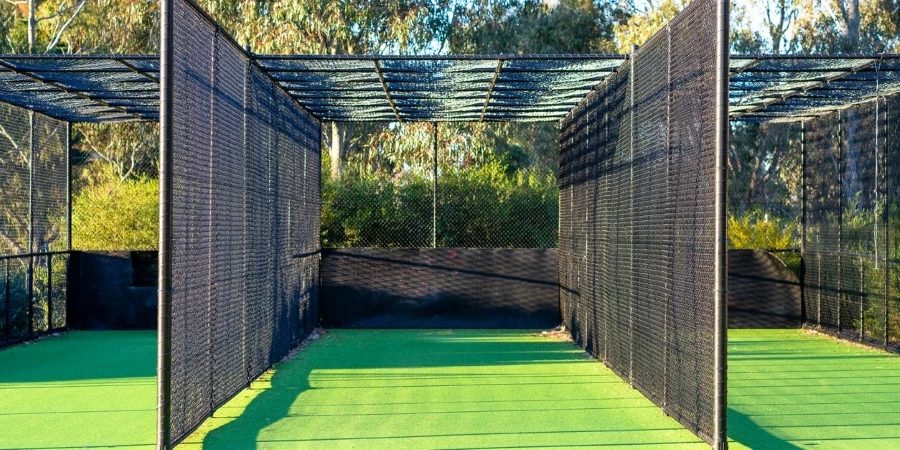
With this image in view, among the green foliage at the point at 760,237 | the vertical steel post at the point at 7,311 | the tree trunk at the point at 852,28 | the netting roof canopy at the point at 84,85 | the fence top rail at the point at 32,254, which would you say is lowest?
the vertical steel post at the point at 7,311

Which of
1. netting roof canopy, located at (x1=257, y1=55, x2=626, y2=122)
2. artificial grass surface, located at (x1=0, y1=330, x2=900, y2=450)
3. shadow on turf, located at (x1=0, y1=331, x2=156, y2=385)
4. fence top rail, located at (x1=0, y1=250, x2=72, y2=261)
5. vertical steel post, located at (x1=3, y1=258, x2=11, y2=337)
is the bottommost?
shadow on turf, located at (x1=0, y1=331, x2=156, y2=385)

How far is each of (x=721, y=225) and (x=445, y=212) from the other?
307 inches

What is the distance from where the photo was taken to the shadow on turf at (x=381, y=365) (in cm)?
607

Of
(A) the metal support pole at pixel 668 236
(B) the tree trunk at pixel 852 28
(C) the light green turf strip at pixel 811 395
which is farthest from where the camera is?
(B) the tree trunk at pixel 852 28

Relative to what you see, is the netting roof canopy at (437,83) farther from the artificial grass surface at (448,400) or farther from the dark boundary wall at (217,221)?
the artificial grass surface at (448,400)

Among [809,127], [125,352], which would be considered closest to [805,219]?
[809,127]

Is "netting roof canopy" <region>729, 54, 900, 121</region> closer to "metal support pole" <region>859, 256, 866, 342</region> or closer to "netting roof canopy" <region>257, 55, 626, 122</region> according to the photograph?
"netting roof canopy" <region>257, 55, 626, 122</region>

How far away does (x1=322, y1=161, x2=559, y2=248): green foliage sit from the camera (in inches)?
496

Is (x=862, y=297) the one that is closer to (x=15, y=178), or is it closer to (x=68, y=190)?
(x=15, y=178)

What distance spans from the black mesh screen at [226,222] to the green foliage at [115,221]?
3963mm

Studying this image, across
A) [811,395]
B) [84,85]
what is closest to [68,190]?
[84,85]

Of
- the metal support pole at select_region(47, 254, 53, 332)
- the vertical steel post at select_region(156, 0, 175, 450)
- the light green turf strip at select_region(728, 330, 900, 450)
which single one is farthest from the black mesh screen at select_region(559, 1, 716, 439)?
the metal support pole at select_region(47, 254, 53, 332)

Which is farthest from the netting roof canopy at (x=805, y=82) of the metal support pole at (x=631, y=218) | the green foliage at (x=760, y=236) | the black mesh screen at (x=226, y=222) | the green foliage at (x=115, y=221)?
the green foliage at (x=115, y=221)

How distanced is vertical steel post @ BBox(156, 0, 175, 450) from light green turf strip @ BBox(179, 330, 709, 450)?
0.66 m
